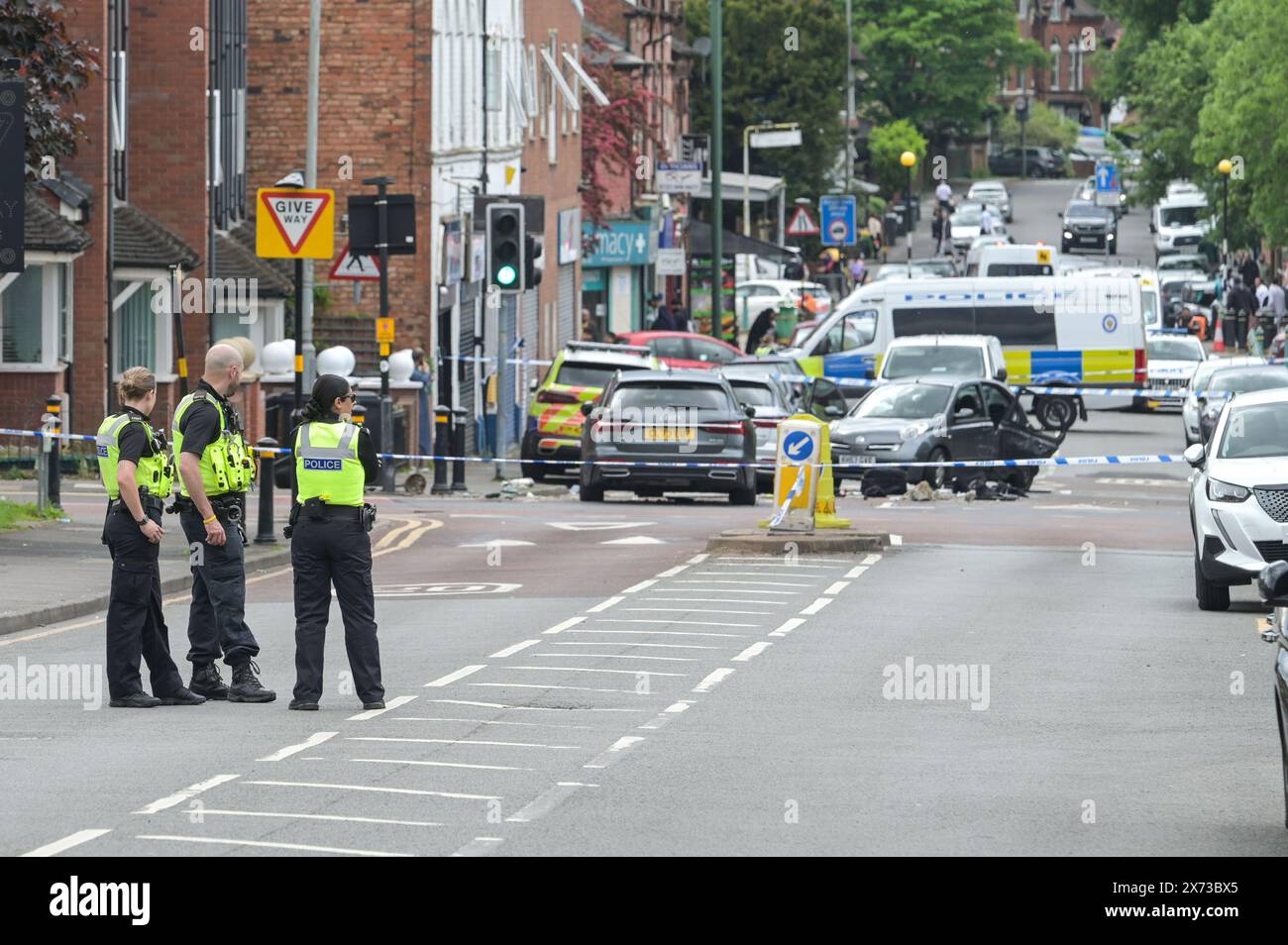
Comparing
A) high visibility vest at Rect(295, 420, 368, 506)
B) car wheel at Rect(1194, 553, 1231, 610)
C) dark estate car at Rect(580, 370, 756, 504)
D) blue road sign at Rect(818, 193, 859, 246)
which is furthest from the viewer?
blue road sign at Rect(818, 193, 859, 246)

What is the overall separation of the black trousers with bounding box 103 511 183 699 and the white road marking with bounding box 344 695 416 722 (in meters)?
1.23

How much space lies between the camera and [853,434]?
34.5 meters

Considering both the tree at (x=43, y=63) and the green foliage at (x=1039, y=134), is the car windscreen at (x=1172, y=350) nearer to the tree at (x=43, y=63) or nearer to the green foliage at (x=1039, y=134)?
the tree at (x=43, y=63)

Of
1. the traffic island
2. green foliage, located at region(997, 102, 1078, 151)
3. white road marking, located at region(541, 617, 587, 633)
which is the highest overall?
green foliage, located at region(997, 102, 1078, 151)

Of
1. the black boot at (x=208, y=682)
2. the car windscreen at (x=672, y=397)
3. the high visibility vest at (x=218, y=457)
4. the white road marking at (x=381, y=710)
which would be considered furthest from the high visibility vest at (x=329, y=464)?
the car windscreen at (x=672, y=397)

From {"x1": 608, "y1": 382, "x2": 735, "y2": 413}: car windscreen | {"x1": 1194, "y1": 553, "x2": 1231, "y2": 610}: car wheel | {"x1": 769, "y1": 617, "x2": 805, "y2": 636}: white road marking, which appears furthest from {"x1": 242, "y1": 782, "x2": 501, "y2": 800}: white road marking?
{"x1": 608, "y1": 382, "x2": 735, "y2": 413}: car windscreen

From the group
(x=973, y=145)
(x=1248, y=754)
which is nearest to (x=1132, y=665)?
(x=1248, y=754)

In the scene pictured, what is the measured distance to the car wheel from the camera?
19.6 meters

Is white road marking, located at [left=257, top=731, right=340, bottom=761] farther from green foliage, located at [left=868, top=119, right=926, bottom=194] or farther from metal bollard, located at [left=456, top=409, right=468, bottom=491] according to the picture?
green foliage, located at [left=868, top=119, right=926, bottom=194]

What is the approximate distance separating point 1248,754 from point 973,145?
129097mm

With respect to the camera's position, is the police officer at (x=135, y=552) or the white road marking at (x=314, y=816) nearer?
the white road marking at (x=314, y=816)

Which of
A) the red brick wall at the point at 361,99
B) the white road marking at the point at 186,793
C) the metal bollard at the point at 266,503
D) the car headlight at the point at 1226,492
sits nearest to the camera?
the white road marking at the point at 186,793

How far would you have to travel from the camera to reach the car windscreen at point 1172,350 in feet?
179

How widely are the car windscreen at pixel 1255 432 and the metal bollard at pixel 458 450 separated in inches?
542
